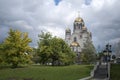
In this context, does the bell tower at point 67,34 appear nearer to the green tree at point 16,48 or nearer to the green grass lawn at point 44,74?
the green tree at point 16,48

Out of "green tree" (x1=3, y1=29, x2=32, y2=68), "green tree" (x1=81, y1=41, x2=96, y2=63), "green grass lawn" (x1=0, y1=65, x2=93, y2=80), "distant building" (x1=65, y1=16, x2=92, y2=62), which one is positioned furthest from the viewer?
"distant building" (x1=65, y1=16, x2=92, y2=62)

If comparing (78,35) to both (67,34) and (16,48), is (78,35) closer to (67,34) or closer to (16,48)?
(67,34)

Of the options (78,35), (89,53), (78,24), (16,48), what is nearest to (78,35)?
(78,35)

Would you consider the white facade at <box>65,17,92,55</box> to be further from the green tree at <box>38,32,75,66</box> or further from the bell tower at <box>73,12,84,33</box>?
the green tree at <box>38,32,75,66</box>

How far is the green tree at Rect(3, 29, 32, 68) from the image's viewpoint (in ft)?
168

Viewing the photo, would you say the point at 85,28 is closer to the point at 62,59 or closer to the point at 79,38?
the point at 79,38

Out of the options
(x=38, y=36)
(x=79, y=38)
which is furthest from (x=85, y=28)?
(x=38, y=36)

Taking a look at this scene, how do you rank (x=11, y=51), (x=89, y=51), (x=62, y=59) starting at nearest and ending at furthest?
1. (x=11, y=51)
2. (x=62, y=59)
3. (x=89, y=51)

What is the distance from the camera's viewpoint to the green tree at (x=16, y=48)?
51.3 metres

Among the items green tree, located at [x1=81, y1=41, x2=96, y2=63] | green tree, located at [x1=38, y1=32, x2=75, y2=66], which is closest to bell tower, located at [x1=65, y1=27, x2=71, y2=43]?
green tree, located at [x1=81, y1=41, x2=96, y2=63]

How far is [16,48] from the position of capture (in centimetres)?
5238

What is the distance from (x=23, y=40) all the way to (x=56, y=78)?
78.1 feet

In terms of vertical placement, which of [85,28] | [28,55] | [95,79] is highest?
[85,28]

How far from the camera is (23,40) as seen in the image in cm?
5403
